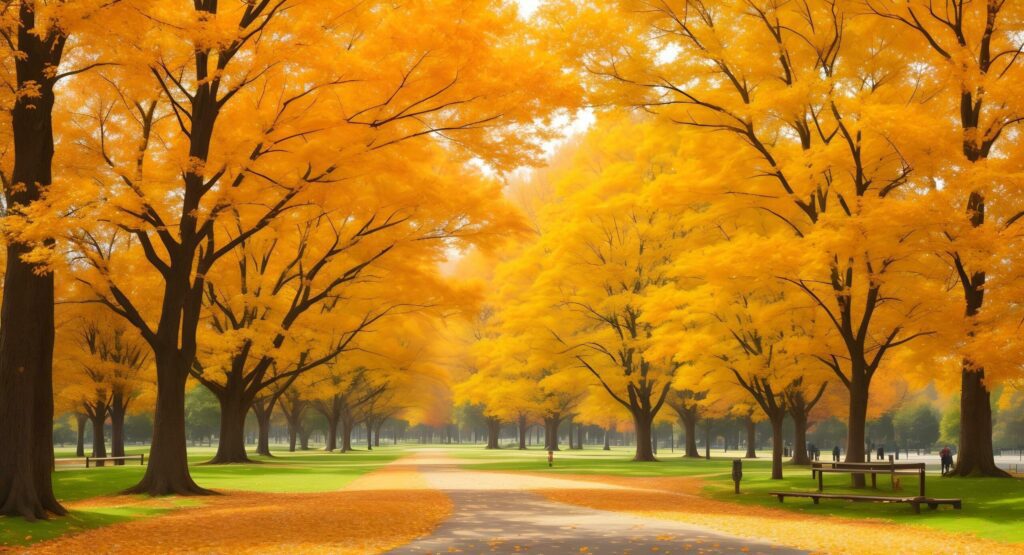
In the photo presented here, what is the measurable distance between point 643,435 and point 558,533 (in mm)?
30882

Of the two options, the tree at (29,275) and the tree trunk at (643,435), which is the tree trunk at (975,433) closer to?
the tree trunk at (643,435)

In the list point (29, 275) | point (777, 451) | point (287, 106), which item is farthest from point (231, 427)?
point (29, 275)

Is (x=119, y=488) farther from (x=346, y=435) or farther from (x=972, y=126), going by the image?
(x=346, y=435)

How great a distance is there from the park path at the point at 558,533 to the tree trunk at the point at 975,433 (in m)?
12.1

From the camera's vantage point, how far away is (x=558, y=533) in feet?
40.5

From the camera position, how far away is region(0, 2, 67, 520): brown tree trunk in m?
13.5

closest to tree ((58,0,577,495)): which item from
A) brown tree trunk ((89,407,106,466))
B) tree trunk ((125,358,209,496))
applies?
tree trunk ((125,358,209,496))

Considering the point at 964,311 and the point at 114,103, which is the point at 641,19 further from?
the point at 114,103

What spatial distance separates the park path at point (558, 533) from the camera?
10820 mm

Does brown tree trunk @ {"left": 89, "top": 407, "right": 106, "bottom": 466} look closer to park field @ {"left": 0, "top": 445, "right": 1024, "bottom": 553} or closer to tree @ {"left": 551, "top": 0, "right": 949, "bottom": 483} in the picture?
park field @ {"left": 0, "top": 445, "right": 1024, "bottom": 553}

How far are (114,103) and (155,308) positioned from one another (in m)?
10.8

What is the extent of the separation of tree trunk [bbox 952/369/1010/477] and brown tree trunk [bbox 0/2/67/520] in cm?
2112

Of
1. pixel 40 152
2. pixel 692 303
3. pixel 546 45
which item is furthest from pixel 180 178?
pixel 692 303

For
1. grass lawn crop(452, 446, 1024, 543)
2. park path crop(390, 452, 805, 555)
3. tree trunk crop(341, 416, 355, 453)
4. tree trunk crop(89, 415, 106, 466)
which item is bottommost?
tree trunk crop(341, 416, 355, 453)
